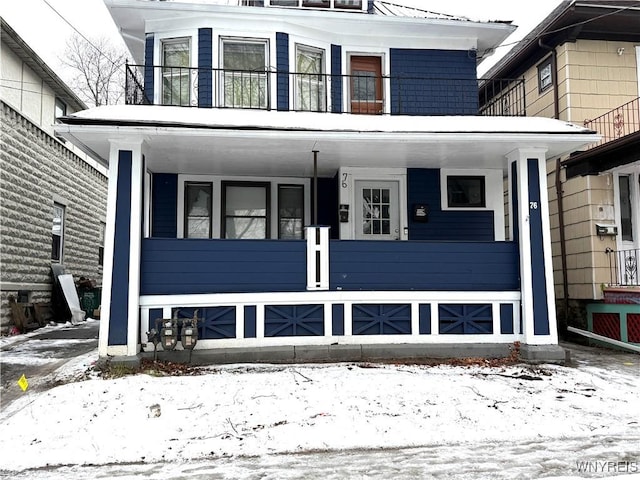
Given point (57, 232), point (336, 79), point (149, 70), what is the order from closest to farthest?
point (149, 70), point (336, 79), point (57, 232)

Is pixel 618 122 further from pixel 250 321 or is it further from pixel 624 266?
pixel 250 321

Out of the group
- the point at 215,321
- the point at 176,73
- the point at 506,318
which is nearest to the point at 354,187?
the point at 506,318

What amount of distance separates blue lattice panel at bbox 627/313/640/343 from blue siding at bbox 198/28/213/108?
8.89 meters

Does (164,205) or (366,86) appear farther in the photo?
(366,86)

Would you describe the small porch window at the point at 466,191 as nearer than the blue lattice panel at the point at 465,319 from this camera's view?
No

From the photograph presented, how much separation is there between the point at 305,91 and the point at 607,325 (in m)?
7.64

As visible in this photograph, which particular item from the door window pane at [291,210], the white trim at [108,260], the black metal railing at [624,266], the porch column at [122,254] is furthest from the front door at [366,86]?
the black metal railing at [624,266]

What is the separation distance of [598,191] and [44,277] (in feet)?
43.8

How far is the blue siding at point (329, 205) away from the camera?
10.1m

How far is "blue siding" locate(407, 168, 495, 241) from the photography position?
9.83 metres

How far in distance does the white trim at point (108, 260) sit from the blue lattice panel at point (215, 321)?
1.05 meters

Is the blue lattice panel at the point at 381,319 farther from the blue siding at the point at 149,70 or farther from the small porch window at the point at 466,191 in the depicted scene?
the blue siding at the point at 149,70

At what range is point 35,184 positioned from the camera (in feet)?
41.9

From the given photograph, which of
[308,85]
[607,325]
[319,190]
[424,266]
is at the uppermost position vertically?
[308,85]
